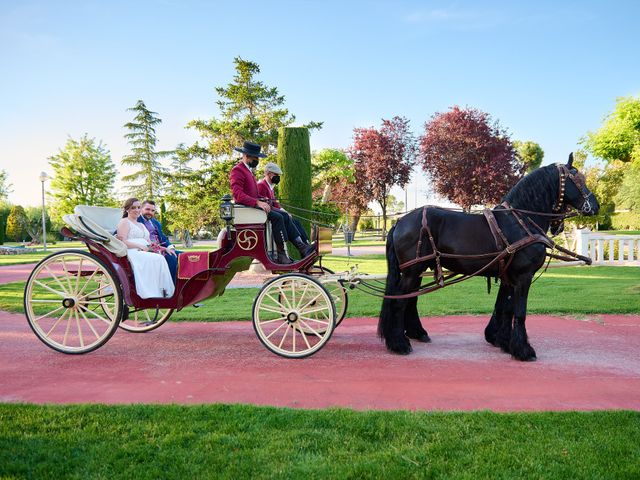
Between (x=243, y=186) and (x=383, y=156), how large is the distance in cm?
3153

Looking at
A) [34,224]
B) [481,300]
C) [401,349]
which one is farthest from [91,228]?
[34,224]

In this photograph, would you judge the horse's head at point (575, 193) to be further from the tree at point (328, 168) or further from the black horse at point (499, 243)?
the tree at point (328, 168)

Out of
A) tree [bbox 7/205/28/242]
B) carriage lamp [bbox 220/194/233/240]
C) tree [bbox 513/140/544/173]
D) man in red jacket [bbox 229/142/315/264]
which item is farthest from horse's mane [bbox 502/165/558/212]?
tree [bbox 513/140/544/173]

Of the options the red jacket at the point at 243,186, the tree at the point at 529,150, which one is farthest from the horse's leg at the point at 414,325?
the tree at the point at 529,150

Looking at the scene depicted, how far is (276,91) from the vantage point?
23.4 meters

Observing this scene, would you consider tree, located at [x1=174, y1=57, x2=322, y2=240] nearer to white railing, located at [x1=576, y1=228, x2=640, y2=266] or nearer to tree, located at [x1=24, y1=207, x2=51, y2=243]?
white railing, located at [x1=576, y1=228, x2=640, y2=266]

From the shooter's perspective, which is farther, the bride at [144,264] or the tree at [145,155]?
the tree at [145,155]

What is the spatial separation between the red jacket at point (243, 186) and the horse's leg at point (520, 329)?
3.33 metres

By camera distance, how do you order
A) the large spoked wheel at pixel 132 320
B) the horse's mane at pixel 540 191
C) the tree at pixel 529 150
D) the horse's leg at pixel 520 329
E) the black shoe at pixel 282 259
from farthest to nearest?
the tree at pixel 529 150, the large spoked wheel at pixel 132 320, the black shoe at pixel 282 259, the horse's mane at pixel 540 191, the horse's leg at pixel 520 329

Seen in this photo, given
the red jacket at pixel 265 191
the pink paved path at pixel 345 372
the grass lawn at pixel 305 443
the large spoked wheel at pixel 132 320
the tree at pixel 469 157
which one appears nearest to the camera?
the grass lawn at pixel 305 443

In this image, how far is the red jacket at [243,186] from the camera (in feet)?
19.1

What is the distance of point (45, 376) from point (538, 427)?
15.8ft

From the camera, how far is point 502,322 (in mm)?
6047

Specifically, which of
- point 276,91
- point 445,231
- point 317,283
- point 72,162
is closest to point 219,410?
point 317,283
